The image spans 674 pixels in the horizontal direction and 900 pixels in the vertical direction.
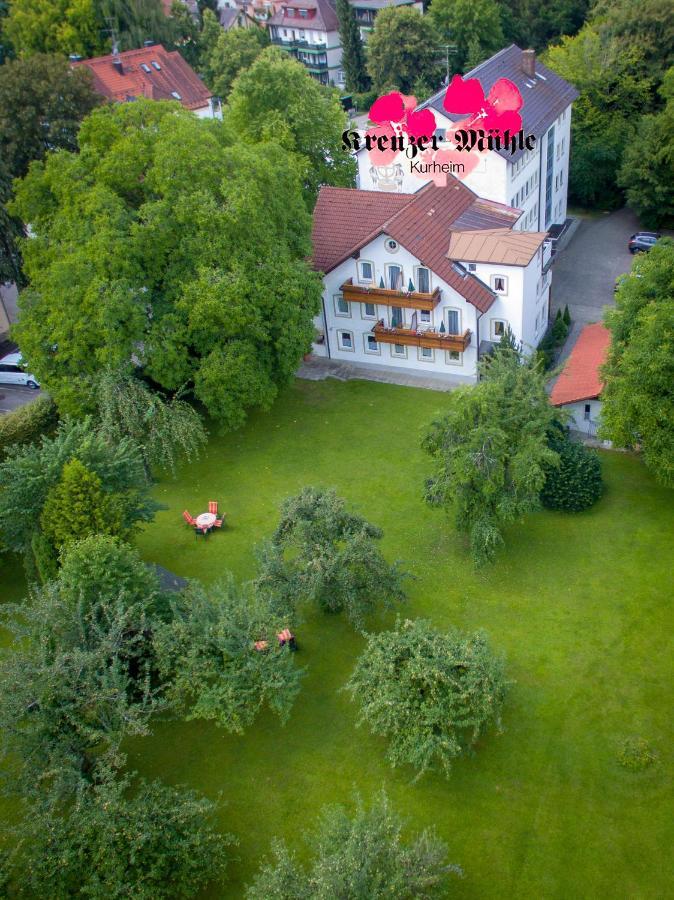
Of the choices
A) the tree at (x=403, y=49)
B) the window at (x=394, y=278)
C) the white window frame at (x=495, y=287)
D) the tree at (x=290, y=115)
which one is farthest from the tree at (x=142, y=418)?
the tree at (x=403, y=49)

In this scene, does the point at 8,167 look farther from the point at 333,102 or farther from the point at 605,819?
the point at 605,819

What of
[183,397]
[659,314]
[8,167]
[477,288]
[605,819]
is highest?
[8,167]

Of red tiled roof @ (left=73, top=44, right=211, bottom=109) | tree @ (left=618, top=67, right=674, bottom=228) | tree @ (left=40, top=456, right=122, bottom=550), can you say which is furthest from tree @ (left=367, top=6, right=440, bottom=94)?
tree @ (left=40, top=456, right=122, bottom=550)

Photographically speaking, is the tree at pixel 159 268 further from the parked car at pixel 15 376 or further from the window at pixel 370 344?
the parked car at pixel 15 376

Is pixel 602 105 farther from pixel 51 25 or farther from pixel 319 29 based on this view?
pixel 51 25

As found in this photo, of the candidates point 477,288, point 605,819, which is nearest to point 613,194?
point 477,288

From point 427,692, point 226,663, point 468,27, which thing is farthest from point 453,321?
point 468,27
